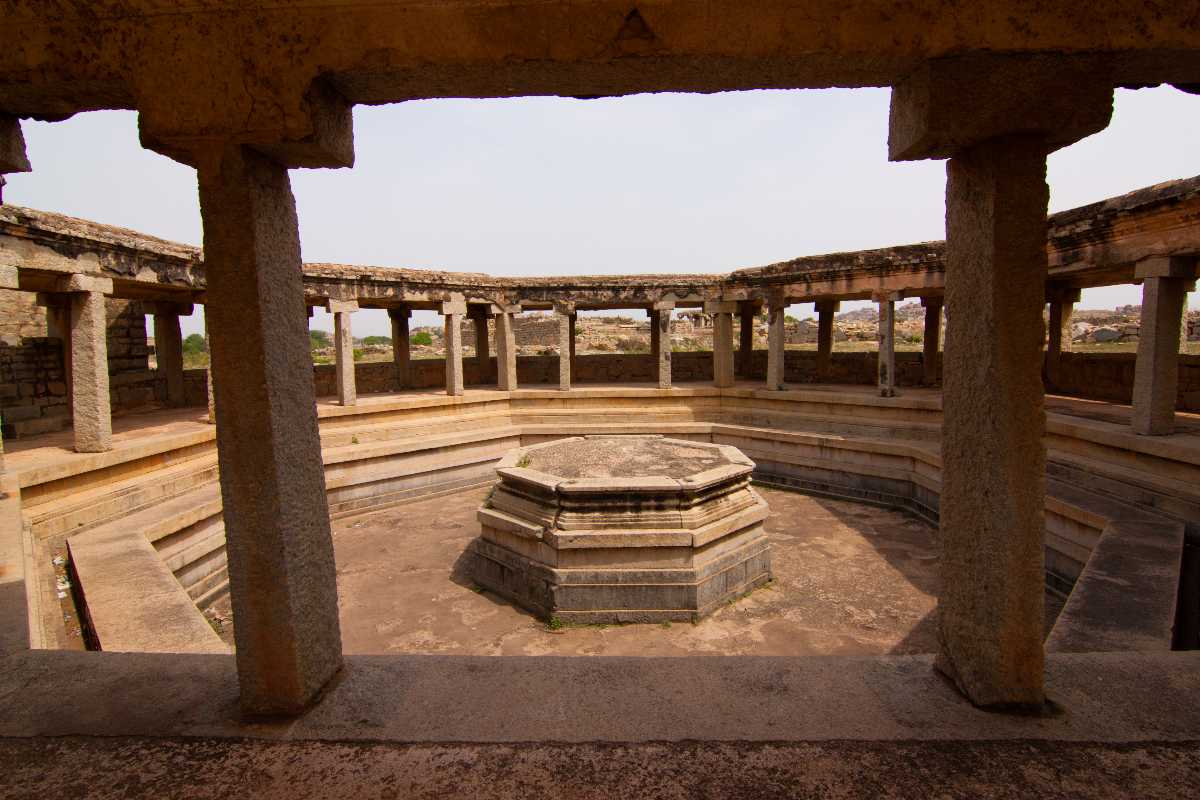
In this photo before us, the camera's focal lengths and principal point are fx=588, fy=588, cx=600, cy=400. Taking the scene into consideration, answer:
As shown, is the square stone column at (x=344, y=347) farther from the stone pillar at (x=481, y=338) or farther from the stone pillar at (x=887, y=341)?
the stone pillar at (x=887, y=341)

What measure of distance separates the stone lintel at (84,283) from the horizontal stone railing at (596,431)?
7.37 feet

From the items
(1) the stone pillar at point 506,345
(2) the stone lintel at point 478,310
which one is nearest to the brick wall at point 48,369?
(2) the stone lintel at point 478,310

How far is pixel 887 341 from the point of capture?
39.5 feet

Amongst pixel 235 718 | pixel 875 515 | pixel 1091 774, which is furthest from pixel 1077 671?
pixel 875 515

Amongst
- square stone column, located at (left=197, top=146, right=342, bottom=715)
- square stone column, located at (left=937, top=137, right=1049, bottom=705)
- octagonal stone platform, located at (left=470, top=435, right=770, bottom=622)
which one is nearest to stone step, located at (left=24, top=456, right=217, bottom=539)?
octagonal stone platform, located at (left=470, top=435, right=770, bottom=622)

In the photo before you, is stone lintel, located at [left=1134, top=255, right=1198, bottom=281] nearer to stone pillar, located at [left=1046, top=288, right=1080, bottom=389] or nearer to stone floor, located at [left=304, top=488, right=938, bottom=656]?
stone floor, located at [left=304, top=488, right=938, bottom=656]

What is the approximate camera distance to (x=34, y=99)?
2.21 metres

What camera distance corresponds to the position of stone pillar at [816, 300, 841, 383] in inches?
616

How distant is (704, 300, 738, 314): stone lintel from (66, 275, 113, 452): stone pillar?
Result: 1152 centimetres

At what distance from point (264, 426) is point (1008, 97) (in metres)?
2.83

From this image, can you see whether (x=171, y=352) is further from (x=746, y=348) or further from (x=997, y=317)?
(x=997, y=317)

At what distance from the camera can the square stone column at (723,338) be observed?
46.8 ft

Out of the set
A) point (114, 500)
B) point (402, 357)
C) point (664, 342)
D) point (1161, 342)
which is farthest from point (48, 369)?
point (1161, 342)

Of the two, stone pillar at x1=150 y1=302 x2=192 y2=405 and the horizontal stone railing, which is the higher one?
stone pillar at x1=150 y1=302 x2=192 y2=405
